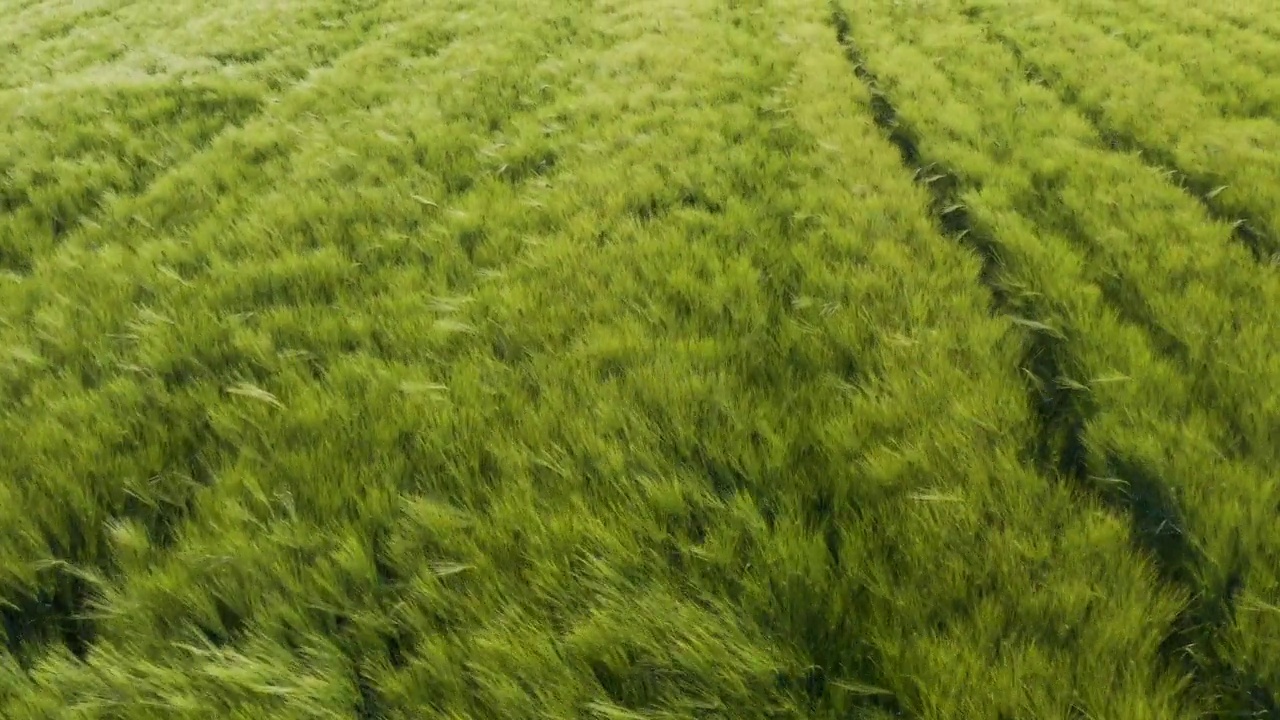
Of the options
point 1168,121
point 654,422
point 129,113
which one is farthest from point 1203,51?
point 129,113

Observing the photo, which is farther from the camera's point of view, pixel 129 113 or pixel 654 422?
pixel 129 113

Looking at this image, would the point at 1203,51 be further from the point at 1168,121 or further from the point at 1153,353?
the point at 1153,353

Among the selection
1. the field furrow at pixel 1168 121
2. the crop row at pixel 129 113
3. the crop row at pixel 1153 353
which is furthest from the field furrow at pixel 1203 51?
the crop row at pixel 129 113

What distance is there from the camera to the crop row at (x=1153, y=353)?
159cm

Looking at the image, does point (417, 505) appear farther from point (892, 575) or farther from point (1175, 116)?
point (1175, 116)

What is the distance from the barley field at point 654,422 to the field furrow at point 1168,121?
0.15 ft

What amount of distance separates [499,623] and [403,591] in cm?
29

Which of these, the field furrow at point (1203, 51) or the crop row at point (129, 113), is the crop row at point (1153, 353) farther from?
the crop row at point (129, 113)

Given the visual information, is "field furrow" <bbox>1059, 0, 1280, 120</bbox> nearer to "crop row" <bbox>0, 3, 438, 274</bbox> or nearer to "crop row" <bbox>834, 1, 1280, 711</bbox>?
"crop row" <bbox>834, 1, 1280, 711</bbox>

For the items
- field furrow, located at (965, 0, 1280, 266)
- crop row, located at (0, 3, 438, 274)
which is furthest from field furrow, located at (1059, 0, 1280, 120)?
crop row, located at (0, 3, 438, 274)

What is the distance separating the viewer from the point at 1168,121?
4.89m

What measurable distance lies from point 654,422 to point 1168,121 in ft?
15.8

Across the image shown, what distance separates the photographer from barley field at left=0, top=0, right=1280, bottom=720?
57.9 inches

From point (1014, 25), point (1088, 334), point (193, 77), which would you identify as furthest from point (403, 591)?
point (1014, 25)
